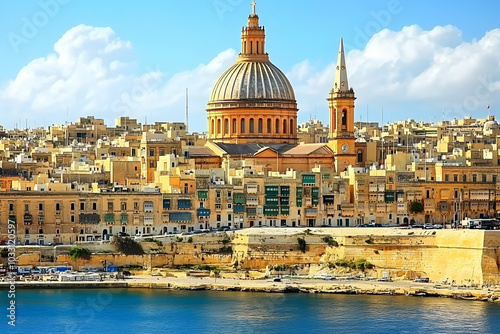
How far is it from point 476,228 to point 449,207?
713cm

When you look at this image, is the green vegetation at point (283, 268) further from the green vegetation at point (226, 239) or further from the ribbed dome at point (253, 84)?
the ribbed dome at point (253, 84)

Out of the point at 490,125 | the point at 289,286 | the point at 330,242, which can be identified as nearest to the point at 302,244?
the point at 330,242

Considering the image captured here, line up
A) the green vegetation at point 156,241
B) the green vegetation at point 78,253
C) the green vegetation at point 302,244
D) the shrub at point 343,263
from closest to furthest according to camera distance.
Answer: the green vegetation at point 78,253 → the shrub at point 343,263 → the green vegetation at point 156,241 → the green vegetation at point 302,244

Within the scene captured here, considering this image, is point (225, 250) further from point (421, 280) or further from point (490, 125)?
point (490, 125)

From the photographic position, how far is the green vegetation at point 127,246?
6100 cm

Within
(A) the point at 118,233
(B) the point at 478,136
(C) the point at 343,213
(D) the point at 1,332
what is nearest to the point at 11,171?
(A) the point at 118,233

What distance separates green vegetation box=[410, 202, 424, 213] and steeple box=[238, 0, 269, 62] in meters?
14.0

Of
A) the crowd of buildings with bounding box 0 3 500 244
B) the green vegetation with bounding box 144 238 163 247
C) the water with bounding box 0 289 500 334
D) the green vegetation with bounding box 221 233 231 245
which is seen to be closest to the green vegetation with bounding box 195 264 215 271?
the green vegetation with bounding box 221 233 231 245

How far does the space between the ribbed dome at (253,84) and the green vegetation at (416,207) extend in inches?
462

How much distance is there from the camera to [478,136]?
94188mm

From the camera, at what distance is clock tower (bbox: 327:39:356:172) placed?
73812 mm

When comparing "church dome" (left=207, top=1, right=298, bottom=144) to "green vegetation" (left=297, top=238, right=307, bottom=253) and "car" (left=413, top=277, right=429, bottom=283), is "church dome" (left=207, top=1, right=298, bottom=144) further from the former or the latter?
"car" (left=413, top=277, right=429, bottom=283)

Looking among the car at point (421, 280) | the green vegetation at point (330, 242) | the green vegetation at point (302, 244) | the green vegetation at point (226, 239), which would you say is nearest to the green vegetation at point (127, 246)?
the green vegetation at point (226, 239)

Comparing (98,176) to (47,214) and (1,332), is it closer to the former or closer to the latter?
(47,214)
